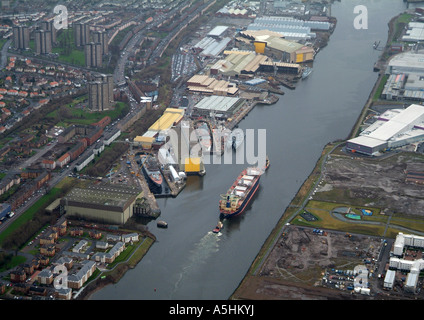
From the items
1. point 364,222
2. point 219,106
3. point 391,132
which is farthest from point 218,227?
point 219,106

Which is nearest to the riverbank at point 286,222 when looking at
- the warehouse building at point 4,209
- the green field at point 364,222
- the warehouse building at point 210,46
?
the green field at point 364,222

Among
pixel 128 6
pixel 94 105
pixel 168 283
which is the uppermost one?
pixel 128 6

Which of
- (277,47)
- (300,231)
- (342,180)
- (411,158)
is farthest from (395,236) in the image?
(277,47)

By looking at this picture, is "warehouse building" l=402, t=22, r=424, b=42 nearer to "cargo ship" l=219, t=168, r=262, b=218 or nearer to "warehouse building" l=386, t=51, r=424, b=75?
"warehouse building" l=386, t=51, r=424, b=75

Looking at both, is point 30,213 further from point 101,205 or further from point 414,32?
point 414,32

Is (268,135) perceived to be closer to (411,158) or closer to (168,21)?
(411,158)

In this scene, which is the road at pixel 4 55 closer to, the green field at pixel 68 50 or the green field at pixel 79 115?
the green field at pixel 68 50
